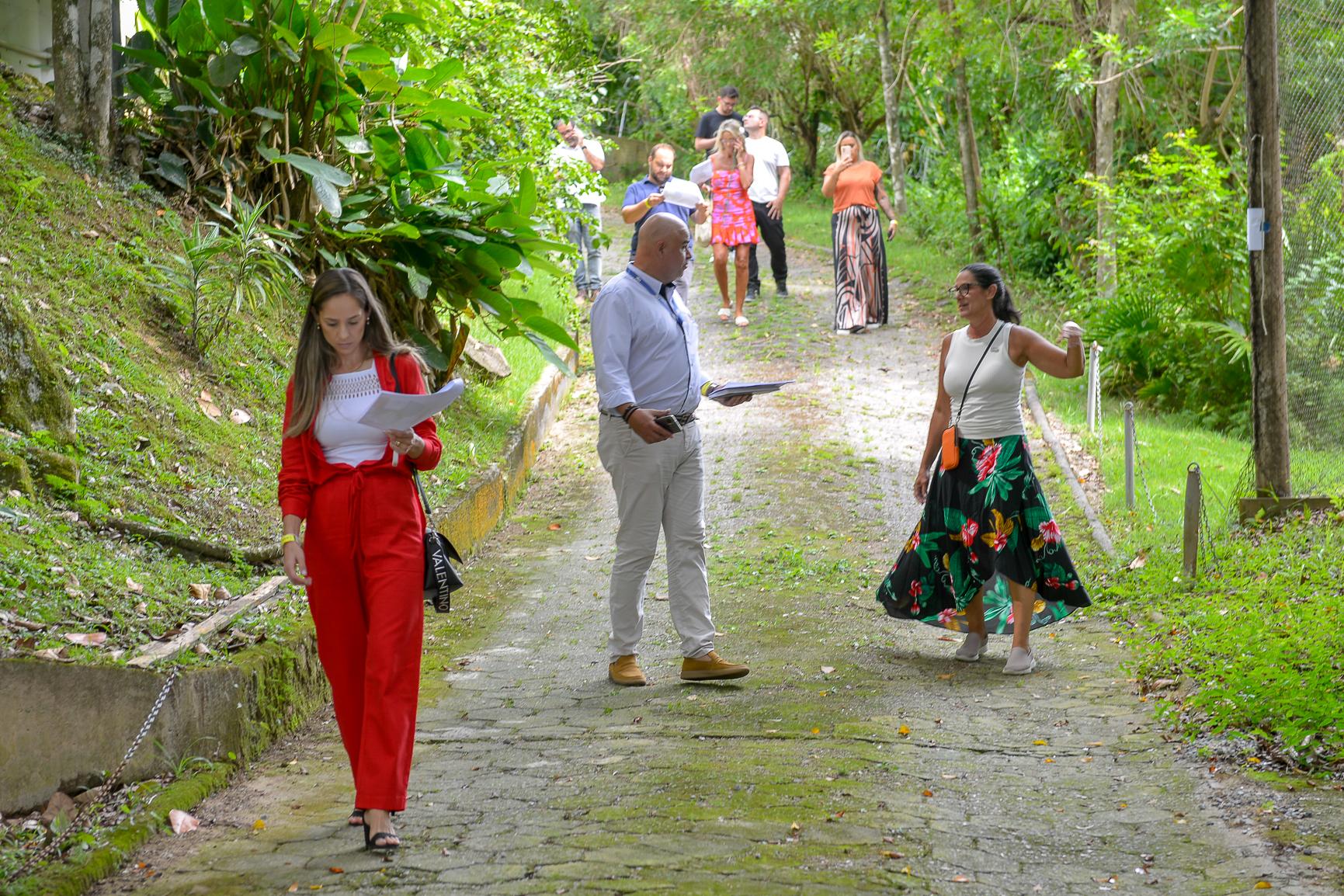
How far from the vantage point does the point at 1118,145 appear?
18.4m

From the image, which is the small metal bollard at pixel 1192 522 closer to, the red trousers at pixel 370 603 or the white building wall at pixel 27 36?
the red trousers at pixel 370 603

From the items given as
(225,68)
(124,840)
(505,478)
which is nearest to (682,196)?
(505,478)

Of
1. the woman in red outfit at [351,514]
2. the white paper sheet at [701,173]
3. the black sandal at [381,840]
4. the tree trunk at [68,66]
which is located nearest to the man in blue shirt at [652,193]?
the white paper sheet at [701,173]

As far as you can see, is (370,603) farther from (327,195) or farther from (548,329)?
(327,195)

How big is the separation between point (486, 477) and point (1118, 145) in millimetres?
11835

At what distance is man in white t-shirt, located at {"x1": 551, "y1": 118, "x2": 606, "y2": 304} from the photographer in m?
12.8

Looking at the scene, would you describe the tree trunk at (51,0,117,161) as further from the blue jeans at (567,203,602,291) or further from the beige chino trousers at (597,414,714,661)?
the blue jeans at (567,203,602,291)

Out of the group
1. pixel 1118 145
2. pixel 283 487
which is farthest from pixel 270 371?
pixel 1118 145

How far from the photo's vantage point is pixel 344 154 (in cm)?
1043

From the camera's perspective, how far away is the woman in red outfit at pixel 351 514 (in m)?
4.51

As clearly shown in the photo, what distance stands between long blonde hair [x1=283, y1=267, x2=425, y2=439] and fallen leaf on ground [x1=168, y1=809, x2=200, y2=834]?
130 centimetres

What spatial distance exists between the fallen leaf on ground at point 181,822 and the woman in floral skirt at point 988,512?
3581mm

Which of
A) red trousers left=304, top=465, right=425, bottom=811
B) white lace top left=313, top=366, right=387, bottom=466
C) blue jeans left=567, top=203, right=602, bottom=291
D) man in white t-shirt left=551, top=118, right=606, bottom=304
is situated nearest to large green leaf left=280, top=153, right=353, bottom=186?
man in white t-shirt left=551, top=118, right=606, bottom=304

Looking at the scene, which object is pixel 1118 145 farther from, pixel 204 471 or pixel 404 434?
pixel 404 434
